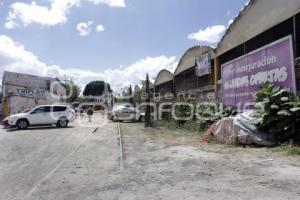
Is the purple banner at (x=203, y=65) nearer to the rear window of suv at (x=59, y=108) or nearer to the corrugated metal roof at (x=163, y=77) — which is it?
the rear window of suv at (x=59, y=108)

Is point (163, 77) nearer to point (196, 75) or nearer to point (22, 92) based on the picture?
point (196, 75)

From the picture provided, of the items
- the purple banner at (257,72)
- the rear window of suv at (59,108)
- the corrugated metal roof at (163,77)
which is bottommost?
the rear window of suv at (59,108)

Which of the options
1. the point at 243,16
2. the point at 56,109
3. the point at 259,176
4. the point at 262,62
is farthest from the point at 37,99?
the point at 259,176

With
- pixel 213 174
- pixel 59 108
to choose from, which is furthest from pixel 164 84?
pixel 213 174

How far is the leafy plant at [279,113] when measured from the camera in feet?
42.8

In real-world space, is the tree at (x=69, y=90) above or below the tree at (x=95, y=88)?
below

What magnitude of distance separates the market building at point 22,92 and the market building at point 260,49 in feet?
77.2

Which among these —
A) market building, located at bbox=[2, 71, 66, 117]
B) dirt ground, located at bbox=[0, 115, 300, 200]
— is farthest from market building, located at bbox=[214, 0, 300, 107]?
market building, located at bbox=[2, 71, 66, 117]

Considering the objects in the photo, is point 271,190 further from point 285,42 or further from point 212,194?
point 285,42

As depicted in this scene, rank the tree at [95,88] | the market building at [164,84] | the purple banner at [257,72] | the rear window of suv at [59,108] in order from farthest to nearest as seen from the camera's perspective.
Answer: the tree at [95,88] < the market building at [164,84] < the rear window of suv at [59,108] < the purple banner at [257,72]

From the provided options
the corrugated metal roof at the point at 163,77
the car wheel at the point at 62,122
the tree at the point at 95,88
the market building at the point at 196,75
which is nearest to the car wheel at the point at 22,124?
the car wheel at the point at 62,122

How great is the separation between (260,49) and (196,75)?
43.4 ft

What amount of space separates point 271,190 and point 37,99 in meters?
38.5

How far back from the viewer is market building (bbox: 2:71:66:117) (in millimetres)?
39219
